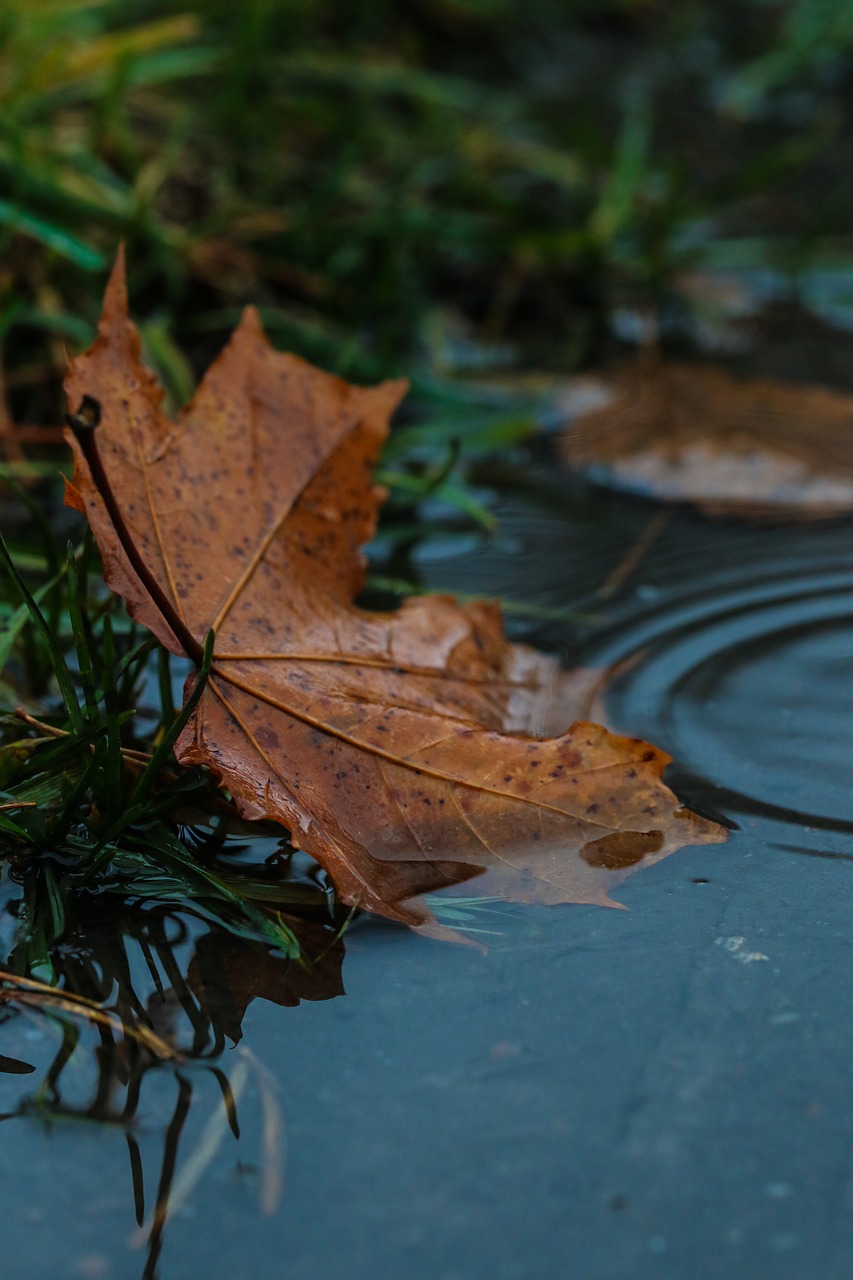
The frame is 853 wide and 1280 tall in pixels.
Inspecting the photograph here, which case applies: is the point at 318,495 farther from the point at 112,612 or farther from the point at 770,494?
the point at 770,494

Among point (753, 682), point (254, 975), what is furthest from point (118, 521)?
point (753, 682)

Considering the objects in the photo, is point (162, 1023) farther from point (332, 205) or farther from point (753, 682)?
point (332, 205)

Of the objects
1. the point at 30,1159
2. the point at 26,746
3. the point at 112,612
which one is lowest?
the point at 30,1159

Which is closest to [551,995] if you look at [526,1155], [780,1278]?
[526,1155]

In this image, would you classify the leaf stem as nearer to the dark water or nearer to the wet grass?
the wet grass

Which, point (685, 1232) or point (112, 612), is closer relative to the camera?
point (685, 1232)

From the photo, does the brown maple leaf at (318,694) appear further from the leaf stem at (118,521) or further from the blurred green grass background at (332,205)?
the blurred green grass background at (332,205)

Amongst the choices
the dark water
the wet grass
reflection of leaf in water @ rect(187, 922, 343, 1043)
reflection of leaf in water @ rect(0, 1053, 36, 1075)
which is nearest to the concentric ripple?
the dark water

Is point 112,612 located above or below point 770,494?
below
